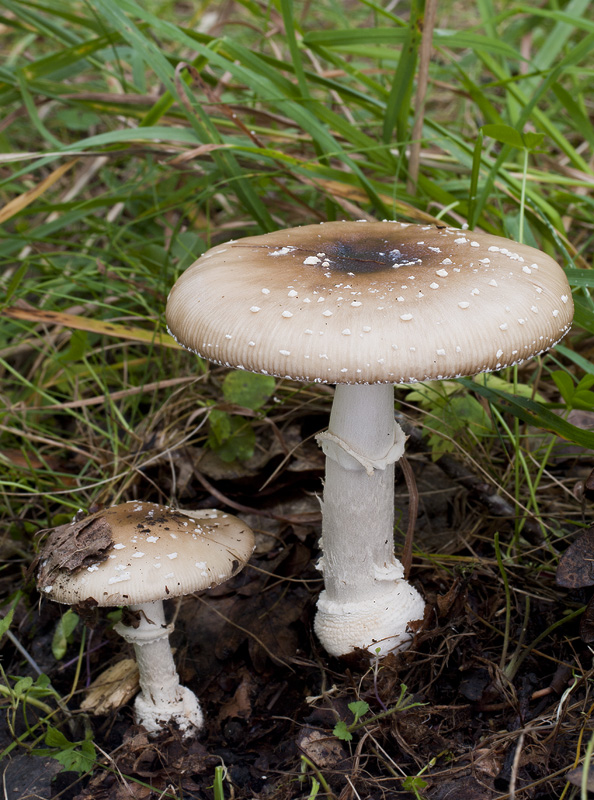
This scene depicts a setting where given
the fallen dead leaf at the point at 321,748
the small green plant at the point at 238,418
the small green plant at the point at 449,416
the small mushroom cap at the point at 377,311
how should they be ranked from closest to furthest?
the small mushroom cap at the point at 377,311, the fallen dead leaf at the point at 321,748, the small green plant at the point at 449,416, the small green plant at the point at 238,418

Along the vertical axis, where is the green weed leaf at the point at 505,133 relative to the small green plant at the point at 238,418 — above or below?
above

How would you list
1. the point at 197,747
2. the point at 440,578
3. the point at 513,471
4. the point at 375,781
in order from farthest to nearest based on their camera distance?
the point at 513,471 → the point at 440,578 → the point at 197,747 → the point at 375,781

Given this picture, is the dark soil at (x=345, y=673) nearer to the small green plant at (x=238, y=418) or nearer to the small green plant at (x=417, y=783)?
the small green plant at (x=417, y=783)

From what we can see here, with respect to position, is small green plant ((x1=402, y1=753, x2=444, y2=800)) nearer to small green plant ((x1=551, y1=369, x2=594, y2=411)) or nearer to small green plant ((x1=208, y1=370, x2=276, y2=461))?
small green plant ((x1=551, y1=369, x2=594, y2=411))

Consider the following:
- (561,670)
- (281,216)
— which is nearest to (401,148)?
(281,216)

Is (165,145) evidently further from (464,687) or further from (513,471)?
(464,687)

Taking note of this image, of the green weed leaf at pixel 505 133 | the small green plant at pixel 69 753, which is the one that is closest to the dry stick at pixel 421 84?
the green weed leaf at pixel 505 133
